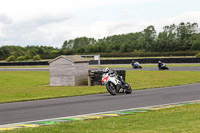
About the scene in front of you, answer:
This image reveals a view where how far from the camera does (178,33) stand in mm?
137875

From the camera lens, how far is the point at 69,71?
26.6 metres

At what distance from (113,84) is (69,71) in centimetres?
894

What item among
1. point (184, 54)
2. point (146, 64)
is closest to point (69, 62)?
point (146, 64)

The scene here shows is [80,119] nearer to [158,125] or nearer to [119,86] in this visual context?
[158,125]

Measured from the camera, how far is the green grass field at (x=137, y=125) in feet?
27.0

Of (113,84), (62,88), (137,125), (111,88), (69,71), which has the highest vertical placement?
(69,71)

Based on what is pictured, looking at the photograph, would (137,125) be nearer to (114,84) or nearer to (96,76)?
(114,84)

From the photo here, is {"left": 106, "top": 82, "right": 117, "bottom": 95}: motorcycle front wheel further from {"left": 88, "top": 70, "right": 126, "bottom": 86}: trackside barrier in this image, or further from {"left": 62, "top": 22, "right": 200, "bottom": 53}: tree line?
{"left": 62, "top": 22, "right": 200, "bottom": 53}: tree line

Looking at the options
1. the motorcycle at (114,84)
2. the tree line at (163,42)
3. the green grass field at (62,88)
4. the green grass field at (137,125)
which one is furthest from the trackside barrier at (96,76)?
the tree line at (163,42)

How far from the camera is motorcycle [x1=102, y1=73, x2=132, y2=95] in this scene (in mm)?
17859

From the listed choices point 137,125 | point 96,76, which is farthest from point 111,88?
point 137,125

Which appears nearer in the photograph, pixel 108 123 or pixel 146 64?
pixel 108 123

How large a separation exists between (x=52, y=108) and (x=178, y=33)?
129m

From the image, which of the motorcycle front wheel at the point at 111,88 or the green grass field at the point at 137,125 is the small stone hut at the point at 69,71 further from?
the green grass field at the point at 137,125
